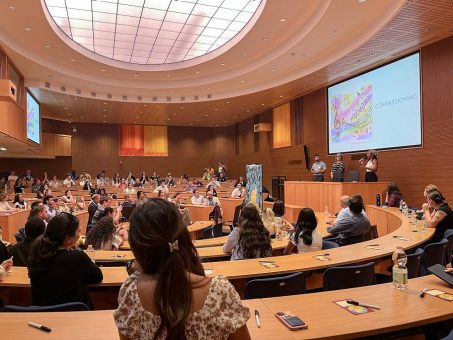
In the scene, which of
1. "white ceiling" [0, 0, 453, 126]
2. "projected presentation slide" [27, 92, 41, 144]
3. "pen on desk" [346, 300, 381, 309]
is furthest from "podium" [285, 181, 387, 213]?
"projected presentation slide" [27, 92, 41, 144]

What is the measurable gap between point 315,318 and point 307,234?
2253 mm

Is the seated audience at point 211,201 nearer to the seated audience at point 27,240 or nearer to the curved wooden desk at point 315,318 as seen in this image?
the seated audience at point 27,240

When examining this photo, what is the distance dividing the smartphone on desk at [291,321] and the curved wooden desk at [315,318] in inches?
1.1

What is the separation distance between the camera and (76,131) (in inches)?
849

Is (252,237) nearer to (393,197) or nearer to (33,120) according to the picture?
(393,197)

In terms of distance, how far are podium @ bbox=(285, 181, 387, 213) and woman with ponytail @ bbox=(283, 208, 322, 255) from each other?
195 inches

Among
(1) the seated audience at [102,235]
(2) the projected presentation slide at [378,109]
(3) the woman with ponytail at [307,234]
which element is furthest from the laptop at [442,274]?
(2) the projected presentation slide at [378,109]

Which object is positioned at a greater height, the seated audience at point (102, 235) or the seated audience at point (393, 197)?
the seated audience at point (393, 197)

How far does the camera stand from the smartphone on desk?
1.86 metres

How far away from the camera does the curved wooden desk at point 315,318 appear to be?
1834 millimetres

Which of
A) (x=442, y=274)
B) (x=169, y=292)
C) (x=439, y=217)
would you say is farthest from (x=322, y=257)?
(x=169, y=292)

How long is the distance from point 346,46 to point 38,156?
1733cm

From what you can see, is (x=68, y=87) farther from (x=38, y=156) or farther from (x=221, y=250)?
(x=221, y=250)

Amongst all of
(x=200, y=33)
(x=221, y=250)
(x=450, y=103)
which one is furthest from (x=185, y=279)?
(x=200, y=33)
